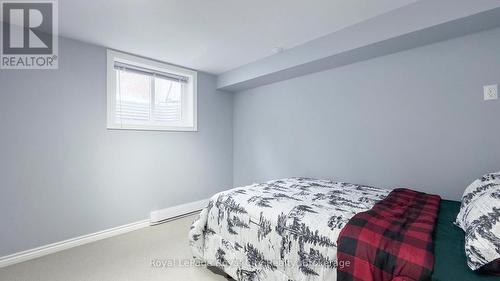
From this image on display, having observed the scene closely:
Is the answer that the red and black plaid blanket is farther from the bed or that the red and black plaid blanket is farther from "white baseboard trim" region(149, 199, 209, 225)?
"white baseboard trim" region(149, 199, 209, 225)

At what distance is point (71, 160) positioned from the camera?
2.43m

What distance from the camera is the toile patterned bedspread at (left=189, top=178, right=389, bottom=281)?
133 centimetres

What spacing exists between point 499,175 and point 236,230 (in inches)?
74.9

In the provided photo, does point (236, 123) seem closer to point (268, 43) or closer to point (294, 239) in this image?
point (268, 43)

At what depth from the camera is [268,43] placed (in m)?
2.61

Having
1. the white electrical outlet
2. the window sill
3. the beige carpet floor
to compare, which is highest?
the white electrical outlet

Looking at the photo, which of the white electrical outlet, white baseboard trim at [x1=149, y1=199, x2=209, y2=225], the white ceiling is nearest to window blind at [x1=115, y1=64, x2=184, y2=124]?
the white ceiling

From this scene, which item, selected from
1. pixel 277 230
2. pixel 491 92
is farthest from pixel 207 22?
pixel 491 92

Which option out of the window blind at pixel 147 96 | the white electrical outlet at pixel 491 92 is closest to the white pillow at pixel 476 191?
the white electrical outlet at pixel 491 92

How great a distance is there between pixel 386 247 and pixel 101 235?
2.89 m

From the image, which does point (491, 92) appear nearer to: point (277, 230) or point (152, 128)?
point (277, 230)

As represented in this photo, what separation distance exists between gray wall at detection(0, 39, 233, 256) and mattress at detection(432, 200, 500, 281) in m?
2.98

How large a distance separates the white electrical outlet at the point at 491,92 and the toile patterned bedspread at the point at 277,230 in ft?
3.84

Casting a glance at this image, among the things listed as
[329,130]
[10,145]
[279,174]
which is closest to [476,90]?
[329,130]
